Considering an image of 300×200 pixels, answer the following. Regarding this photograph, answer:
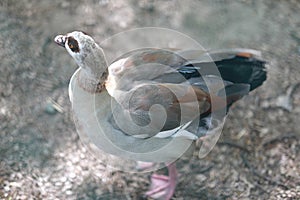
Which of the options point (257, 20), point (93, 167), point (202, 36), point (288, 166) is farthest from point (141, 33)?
point (288, 166)

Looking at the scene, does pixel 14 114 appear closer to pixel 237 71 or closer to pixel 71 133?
pixel 71 133

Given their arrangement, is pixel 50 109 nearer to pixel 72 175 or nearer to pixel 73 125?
pixel 73 125

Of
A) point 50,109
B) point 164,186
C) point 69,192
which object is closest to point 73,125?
point 50,109

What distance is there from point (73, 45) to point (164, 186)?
4.25 feet

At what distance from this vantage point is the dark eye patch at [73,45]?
3.36 m

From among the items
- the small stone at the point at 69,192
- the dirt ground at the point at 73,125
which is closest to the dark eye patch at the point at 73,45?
the dirt ground at the point at 73,125

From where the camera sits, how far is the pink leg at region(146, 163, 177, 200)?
3.96m

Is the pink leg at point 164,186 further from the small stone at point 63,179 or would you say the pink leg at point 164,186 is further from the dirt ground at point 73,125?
the small stone at point 63,179

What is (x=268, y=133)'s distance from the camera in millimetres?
4320

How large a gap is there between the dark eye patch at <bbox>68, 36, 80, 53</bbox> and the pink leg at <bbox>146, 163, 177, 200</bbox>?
3.90ft

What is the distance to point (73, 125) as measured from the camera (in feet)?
14.0

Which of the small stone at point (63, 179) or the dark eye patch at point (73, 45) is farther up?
the dark eye patch at point (73, 45)

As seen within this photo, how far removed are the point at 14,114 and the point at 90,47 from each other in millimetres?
1219

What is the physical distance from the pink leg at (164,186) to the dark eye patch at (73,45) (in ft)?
3.90
